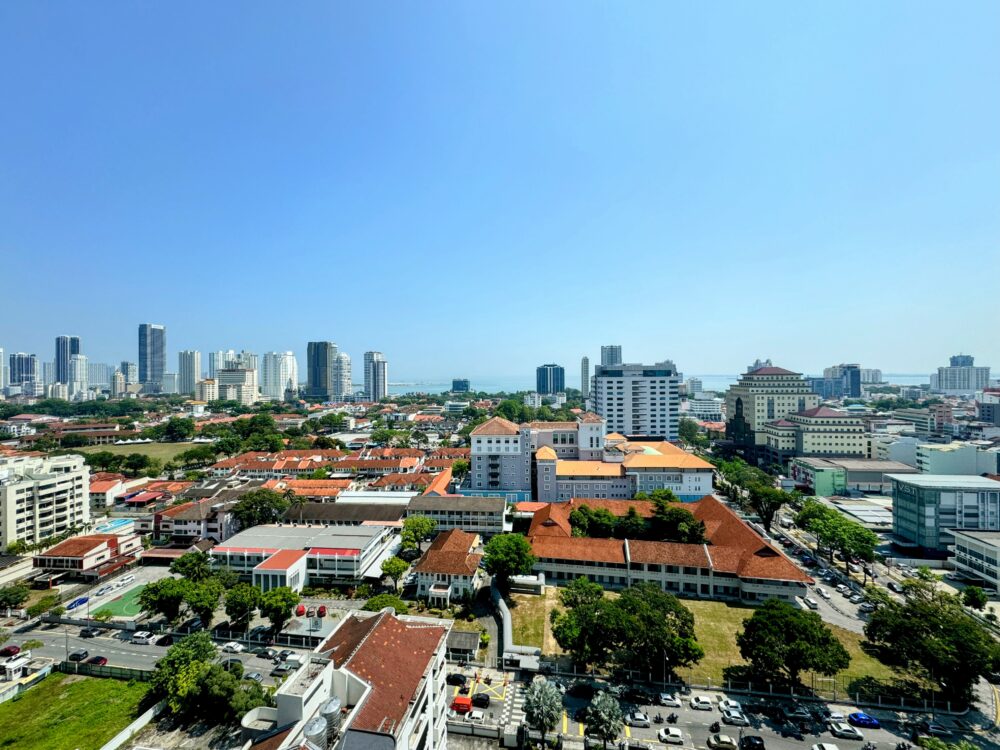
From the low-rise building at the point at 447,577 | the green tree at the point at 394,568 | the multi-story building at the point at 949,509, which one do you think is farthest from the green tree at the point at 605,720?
the multi-story building at the point at 949,509

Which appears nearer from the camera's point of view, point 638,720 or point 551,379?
point 638,720

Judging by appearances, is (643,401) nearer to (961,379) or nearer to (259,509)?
(259,509)

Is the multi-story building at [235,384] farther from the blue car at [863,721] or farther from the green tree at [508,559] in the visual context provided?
the blue car at [863,721]

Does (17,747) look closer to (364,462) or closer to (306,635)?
(306,635)

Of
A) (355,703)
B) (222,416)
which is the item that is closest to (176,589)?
Answer: (355,703)

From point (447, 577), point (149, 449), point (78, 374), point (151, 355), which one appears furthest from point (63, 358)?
point (447, 577)
